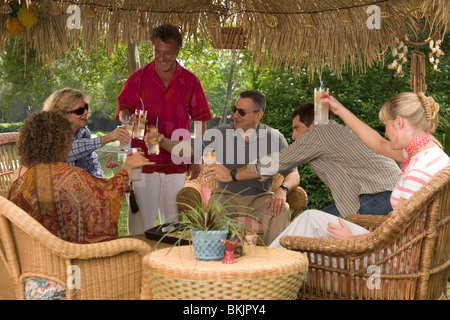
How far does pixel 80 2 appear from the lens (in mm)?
5211

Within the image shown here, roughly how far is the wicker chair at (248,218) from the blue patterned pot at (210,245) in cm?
188

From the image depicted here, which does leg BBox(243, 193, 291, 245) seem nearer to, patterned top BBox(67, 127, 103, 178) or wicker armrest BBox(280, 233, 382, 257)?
patterned top BBox(67, 127, 103, 178)

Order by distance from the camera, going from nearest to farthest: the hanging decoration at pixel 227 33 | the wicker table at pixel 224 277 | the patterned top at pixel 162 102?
the wicker table at pixel 224 277 < the patterned top at pixel 162 102 < the hanging decoration at pixel 227 33

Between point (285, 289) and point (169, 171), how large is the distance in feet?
7.84

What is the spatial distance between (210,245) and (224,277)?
22 cm

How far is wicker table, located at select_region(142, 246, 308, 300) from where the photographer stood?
244 centimetres

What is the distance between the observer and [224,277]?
2.42 meters

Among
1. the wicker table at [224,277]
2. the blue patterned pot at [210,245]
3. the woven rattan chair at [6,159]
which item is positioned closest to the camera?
the wicker table at [224,277]

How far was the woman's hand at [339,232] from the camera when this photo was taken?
309 centimetres

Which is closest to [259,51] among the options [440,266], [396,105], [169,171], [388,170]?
[169,171]

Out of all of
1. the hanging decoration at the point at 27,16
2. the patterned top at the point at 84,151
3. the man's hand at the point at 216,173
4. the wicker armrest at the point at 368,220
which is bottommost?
the wicker armrest at the point at 368,220

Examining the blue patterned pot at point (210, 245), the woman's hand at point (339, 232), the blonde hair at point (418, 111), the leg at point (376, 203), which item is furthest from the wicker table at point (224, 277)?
the leg at point (376, 203)

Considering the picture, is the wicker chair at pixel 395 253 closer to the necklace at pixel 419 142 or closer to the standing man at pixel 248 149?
the necklace at pixel 419 142
